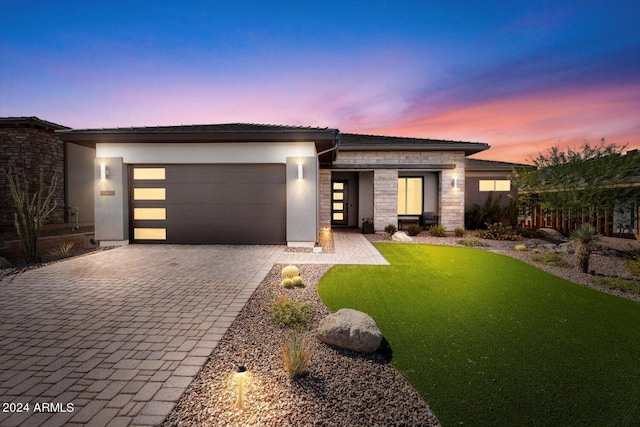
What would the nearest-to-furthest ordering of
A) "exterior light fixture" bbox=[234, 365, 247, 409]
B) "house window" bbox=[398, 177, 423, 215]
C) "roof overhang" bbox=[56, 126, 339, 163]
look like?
"exterior light fixture" bbox=[234, 365, 247, 409], "roof overhang" bbox=[56, 126, 339, 163], "house window" bbox=[398, 177, 423, 215]

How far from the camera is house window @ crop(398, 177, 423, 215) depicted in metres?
14.8

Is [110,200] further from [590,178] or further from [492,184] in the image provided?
[492,184]

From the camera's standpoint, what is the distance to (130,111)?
669 inches

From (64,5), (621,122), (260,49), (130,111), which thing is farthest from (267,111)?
(621,122)

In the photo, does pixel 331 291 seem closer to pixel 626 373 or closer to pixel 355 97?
pixel 626 373

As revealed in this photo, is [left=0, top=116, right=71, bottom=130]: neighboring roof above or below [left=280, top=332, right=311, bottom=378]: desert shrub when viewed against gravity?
above

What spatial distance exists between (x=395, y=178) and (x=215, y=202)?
7.82 m

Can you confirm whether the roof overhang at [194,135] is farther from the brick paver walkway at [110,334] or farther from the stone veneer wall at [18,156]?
the stone veneer wall at [18,156]

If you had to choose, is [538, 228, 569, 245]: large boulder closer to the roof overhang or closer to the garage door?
the roof overhang

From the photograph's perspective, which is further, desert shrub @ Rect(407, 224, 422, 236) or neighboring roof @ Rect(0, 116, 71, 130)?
desert shrub @ Rect(407, 224, 422, 236)

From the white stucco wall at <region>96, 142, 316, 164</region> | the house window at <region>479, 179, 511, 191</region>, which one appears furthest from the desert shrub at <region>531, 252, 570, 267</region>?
the house window at <region>479, 179, 511, 191</region>

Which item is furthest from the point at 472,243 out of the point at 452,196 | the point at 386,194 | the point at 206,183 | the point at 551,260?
the point at 206,183

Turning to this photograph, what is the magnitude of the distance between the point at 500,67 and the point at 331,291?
12.8m

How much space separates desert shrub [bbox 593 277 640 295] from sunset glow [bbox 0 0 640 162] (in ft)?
15.6
